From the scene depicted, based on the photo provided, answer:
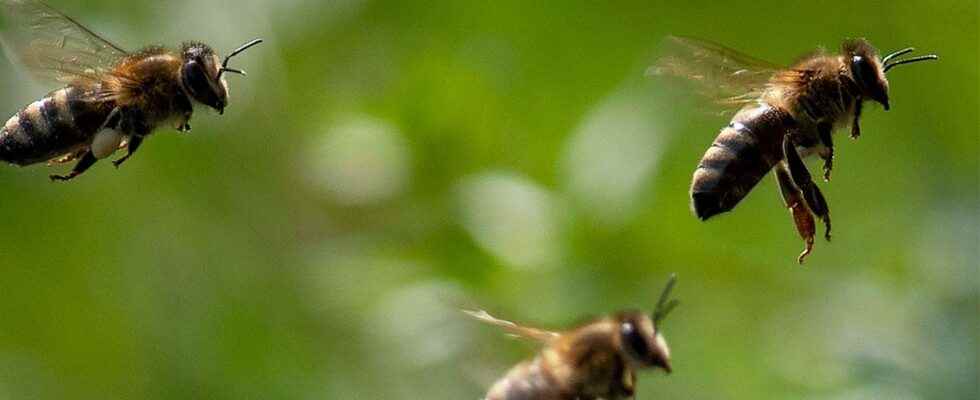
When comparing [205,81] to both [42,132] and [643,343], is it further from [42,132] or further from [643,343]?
[643,343]

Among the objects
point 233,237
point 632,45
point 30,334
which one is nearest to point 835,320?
point 632,45

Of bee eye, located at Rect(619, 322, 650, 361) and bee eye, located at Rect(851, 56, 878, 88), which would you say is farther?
bee eye, located at Rect(851, 56, 878, 88)

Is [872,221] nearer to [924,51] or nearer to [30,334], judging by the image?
[924,51]

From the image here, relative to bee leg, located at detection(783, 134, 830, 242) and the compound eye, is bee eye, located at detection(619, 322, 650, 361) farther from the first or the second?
the compound eye

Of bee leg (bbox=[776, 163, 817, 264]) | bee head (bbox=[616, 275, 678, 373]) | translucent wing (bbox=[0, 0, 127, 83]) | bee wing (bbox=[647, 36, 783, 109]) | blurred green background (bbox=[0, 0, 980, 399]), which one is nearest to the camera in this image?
bee head (bbox=[616, 275, 678, 373])

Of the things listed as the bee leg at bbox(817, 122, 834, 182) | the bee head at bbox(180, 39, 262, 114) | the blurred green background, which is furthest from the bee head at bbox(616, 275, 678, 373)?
the blurred green background

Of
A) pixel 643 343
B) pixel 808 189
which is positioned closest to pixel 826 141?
pixel 808 189

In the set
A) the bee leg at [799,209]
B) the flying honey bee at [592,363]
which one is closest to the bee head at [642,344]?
the flying honey bee at [592,363]
